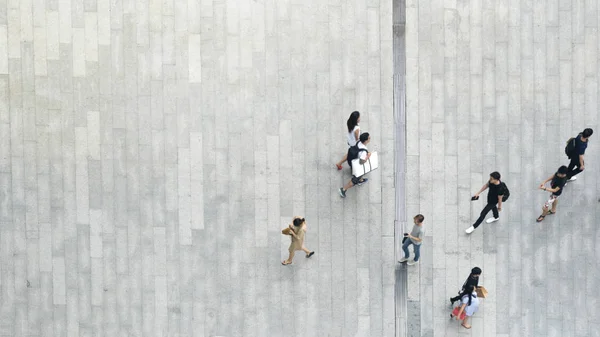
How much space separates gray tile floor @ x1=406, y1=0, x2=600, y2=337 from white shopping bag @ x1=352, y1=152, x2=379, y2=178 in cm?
115

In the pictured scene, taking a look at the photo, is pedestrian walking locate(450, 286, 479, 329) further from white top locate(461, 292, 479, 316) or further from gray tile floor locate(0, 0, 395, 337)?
gray tile floor locate(0, 0, 395, 337)

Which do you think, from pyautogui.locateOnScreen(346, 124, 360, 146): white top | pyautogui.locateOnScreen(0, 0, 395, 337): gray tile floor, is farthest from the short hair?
pyautogui.locateOnScreen(346, 124, 360, 146): white top

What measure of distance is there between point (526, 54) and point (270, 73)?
18.4ft

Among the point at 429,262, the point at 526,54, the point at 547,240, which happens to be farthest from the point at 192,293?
the point at 526,54

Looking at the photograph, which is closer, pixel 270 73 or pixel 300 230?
pixel 300 230

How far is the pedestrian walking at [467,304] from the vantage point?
500 inches

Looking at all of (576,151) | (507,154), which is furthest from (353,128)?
(576,151)

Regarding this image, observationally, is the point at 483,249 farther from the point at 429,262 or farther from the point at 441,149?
the point at 441,149

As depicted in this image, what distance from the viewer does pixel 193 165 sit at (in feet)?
44.6

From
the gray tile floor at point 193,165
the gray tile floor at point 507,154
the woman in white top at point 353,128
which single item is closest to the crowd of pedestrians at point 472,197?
the woman in white top at point 353,128

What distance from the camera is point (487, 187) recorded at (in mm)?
12594

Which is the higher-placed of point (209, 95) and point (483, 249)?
point (209, 95)

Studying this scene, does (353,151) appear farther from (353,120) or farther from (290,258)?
(290,258)

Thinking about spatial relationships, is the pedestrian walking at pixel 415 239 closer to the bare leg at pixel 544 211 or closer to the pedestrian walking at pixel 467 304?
the pedestrian walking at pixel 467 304
